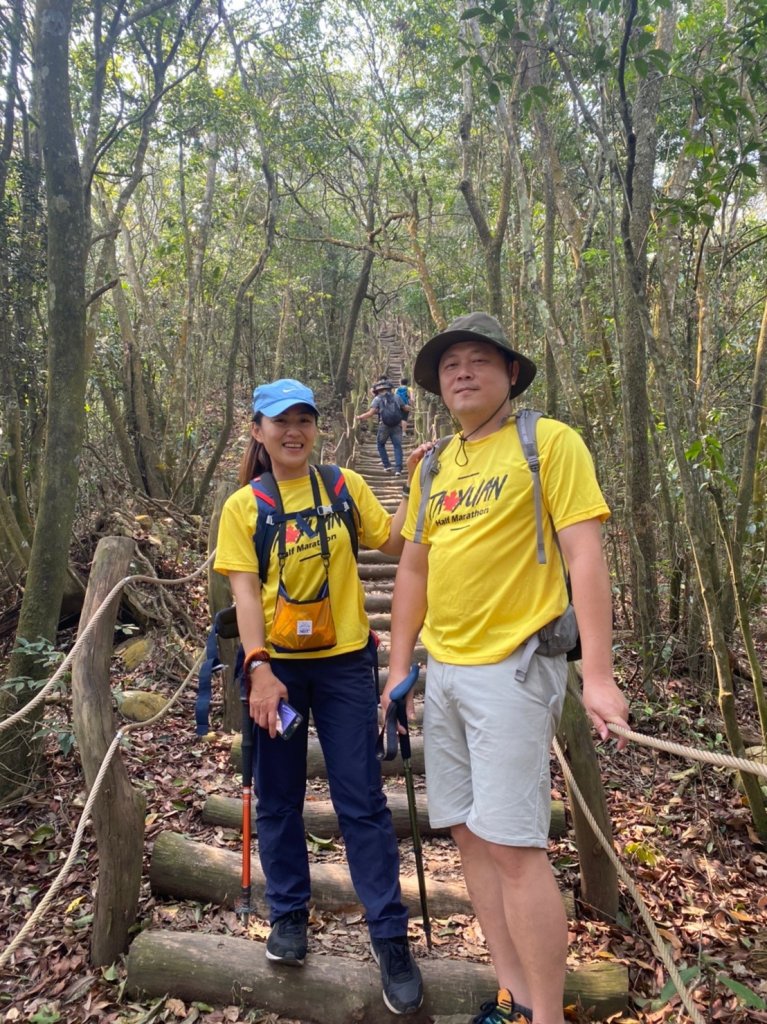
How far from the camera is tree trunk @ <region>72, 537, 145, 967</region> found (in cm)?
238

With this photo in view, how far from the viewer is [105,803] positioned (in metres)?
2.39

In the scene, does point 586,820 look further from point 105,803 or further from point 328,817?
point 105,803

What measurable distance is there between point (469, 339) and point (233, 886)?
2.37 metres

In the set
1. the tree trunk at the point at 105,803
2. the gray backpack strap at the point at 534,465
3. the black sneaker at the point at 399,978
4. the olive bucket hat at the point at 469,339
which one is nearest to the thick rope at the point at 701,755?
the gray backpack strap at the point at 534,465

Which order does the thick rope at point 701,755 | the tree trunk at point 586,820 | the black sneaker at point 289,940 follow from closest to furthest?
the thick rope at point 701,755 < the black sneaker at point 289,940 < the tree trunk at point 586,820

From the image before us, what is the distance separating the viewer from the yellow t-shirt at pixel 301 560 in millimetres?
2162

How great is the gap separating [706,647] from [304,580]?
3581 mm

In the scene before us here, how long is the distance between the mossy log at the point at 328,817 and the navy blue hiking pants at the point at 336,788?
3.15 feet

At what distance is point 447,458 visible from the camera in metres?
2.02

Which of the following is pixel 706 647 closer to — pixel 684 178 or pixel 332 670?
pixel 332 670

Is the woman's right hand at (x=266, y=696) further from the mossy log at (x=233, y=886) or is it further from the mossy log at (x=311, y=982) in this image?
the mossy log at (x=233, y=886)

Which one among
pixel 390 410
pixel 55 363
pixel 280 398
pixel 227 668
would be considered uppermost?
pixel 390 410

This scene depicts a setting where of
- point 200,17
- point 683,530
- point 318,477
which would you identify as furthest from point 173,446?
point 318,477

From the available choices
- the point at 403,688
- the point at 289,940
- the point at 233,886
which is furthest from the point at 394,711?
the point at 233,886
